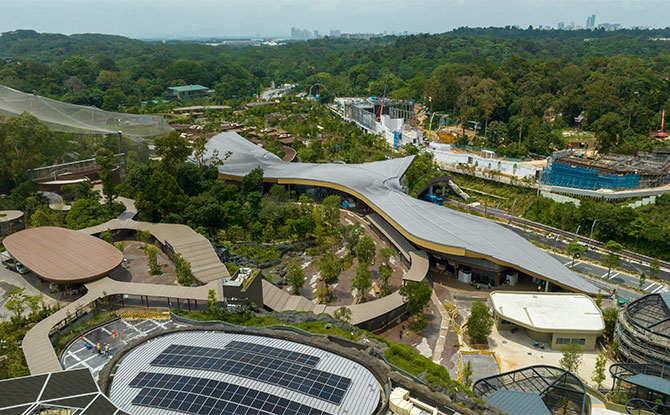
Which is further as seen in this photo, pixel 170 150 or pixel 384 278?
pixel 170 150

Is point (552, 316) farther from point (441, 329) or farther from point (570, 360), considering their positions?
point (441, 329)

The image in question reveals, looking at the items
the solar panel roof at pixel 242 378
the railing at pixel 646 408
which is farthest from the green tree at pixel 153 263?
the railing at pixel 646 408

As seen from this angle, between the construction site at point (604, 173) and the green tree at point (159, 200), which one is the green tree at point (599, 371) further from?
the construction site at point (604, 173)

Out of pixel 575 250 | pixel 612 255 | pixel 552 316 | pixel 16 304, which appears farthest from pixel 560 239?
pixel 16 304

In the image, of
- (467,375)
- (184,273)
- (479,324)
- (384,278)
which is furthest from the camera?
(384,278)

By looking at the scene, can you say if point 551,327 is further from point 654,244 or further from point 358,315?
point 654,244

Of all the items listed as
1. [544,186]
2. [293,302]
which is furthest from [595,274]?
[293,302]

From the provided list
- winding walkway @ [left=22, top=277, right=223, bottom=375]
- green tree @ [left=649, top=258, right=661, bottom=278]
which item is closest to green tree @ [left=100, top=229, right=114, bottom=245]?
winding walkway @ [left=22, top=277, right=223, bottom=375]
